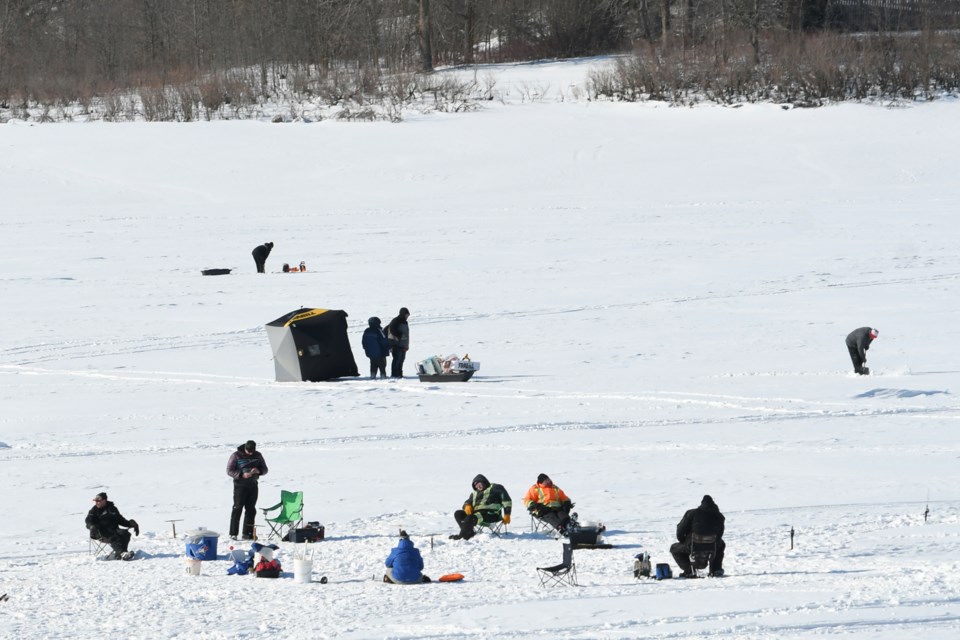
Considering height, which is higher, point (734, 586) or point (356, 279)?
point (356, 279)

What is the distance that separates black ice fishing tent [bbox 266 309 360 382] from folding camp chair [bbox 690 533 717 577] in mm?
9179

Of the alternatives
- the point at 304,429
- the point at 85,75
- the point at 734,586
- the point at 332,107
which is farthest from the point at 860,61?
the point at 734,586

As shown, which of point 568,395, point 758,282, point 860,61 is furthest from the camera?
point 860,61

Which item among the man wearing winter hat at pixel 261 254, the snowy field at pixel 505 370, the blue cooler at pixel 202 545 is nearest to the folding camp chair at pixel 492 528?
the snowy field at pixel 505 370

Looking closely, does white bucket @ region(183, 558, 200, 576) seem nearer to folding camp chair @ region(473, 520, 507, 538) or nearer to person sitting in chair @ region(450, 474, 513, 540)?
person sitting in chair @ region(450, 474, 513, 540)

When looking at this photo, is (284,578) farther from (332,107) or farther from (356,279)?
(332,107)

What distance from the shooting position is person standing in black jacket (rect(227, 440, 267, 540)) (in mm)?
11414

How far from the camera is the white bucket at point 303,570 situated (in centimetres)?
968

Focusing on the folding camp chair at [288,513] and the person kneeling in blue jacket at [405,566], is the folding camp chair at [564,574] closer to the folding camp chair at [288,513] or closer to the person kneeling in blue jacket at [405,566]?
the person kneeling in blue jacket at [405,566]

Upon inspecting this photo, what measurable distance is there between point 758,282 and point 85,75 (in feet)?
113

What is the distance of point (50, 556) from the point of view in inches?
423

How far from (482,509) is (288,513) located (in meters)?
1.66

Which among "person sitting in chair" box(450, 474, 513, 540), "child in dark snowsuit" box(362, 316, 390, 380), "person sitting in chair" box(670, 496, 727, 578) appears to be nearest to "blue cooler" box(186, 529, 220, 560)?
"person sitting in chair" box(450, 474, 513, 540)

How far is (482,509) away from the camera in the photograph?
1107cm
